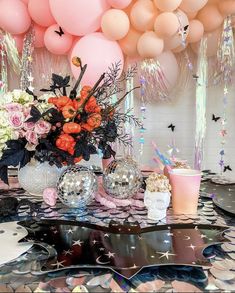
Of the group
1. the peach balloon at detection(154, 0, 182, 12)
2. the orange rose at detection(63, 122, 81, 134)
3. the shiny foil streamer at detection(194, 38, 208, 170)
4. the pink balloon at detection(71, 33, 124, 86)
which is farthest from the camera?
the shiny foil streamer at detection(194, 38, 208, 170)

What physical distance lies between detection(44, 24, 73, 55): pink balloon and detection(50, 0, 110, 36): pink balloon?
7 cm

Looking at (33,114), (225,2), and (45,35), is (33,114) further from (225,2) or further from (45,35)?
(225,2)

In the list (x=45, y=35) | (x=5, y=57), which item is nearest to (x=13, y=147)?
(x=45, y=35)

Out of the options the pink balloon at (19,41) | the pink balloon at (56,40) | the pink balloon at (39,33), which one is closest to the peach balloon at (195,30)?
the pink balloon at (56,40)

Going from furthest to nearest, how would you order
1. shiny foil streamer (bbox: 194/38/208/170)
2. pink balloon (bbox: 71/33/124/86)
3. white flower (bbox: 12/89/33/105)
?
shiny foil streamer (bbox: 194/38/208/170), pink balloon (bbox: 71/33/124/86), white flower (bbox: 12/89/33/105)

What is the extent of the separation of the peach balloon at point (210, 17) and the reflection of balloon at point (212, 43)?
46 mm

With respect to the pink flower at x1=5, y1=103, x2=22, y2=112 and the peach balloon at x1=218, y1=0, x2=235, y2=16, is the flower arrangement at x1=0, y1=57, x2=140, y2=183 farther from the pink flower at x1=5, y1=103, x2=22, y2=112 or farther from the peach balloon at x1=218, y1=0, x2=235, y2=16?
the peach balloon at x1=218, y1=0, x2=235, y2=16

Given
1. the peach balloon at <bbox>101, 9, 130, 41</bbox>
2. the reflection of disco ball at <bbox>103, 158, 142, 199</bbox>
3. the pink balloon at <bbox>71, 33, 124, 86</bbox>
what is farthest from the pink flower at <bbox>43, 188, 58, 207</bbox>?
the peach balloon at <bbox>101, 9, 130, 41</bbox>

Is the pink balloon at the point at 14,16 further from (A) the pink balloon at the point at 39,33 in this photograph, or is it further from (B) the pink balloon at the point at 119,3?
(B) the pink balloon at the point at 119,3

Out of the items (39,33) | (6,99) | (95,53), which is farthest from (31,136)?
(39,33)

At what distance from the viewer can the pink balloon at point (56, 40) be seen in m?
1.67

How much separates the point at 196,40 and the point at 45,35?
752mm

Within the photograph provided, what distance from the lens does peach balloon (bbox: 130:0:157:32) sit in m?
1.55

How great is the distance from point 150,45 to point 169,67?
21cm
